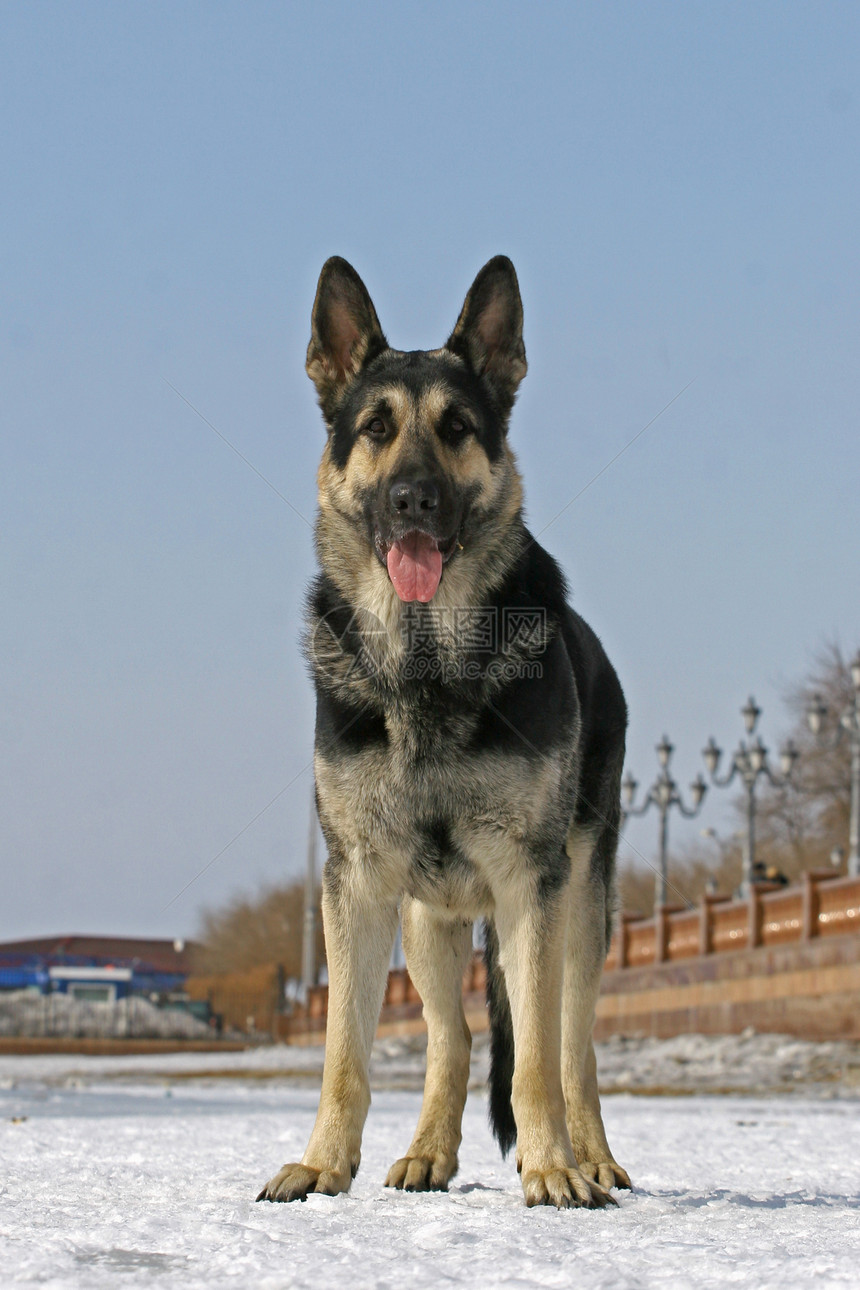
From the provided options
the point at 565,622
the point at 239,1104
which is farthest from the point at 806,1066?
the point at 565,622

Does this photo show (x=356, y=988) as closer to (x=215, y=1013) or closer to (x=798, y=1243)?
(x=798, y=1243)

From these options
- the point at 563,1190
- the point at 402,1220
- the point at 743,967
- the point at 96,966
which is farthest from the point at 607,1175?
the point at 96,966

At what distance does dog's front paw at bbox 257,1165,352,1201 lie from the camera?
4.84 meters

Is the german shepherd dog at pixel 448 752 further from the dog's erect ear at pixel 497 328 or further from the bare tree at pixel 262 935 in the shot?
the bare tree at pixel 262 935

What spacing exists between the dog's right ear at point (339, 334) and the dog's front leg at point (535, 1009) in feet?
6.95

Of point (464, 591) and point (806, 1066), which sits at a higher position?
point (464, 591)

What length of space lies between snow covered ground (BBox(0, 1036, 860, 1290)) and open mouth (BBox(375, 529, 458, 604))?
2.03 metres

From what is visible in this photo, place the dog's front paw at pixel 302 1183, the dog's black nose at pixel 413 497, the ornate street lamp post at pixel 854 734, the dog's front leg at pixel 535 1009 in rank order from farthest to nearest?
the ornate street lamp post at pixel 854 734
the dog's black nose at pixel 413 497
the dog's front leg at pixel 535 1009
the dog's front paw at pixel 302 1183

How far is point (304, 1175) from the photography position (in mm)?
4953

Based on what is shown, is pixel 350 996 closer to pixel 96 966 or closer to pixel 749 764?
pixel 749 764

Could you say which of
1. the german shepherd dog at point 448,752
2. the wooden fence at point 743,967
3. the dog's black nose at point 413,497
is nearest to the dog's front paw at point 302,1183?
the german shepherd dog at point 448,752

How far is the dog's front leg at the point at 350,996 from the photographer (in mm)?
5191

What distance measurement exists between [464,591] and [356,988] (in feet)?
4.86

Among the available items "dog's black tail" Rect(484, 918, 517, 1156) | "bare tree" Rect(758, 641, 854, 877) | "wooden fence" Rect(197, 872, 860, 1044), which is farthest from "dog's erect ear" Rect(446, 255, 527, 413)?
"bare tree" Rect(758, 641, 854, 877)
